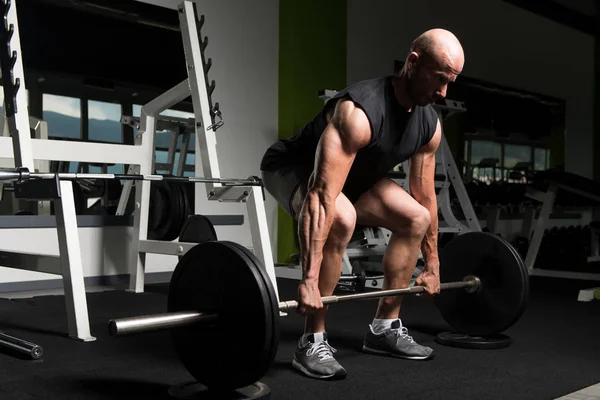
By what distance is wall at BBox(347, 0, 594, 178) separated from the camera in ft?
17.4

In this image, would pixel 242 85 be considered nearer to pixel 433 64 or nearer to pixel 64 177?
pixel 64 177

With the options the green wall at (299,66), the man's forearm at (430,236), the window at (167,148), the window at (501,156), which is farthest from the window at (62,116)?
the window at (501,156)

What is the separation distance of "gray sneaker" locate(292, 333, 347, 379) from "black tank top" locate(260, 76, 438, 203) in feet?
1.49

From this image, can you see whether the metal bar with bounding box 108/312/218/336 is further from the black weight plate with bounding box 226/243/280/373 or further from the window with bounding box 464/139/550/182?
the window with bounding box 464/139/550/182

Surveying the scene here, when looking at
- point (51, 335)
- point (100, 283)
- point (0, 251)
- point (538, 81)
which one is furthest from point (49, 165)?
point (538, 81)

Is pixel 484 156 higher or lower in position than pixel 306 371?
higher

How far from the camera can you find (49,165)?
3529mm

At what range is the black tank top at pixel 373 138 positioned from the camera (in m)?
1.69

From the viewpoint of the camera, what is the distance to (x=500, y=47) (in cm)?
668

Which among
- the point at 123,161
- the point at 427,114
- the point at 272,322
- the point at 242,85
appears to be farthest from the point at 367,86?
the point at 242,85

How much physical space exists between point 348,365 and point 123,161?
1.59 m

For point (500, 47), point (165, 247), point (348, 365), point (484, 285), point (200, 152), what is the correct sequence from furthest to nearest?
point (500, 47)
point (165, 247)
point (200, 152)
point (484, 285)
point (348, 365)

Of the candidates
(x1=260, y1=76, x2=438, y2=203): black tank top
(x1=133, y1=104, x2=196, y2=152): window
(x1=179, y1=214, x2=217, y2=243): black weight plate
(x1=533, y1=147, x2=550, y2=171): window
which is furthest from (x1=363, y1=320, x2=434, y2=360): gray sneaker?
(x1=533, y1=147, x2=550, y2=171): window

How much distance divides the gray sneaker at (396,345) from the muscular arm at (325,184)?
0.51 metres
